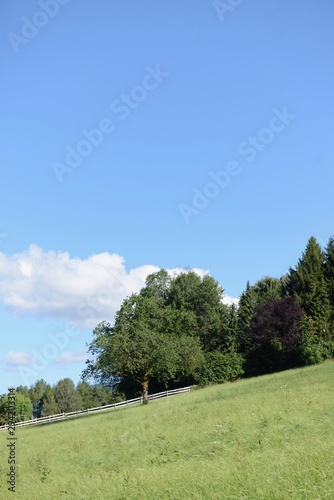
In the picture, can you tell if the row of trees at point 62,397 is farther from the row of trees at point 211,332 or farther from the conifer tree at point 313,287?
the conifer tree at point 313,287

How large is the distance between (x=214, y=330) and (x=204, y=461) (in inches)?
2692

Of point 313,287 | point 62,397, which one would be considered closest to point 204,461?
point 313,287

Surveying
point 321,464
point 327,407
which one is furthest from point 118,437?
point 321,464

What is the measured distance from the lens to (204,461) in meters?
12.2

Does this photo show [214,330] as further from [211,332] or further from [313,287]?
[313,287]

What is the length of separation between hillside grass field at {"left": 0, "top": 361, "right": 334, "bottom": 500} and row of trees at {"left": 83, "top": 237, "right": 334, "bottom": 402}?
22.6 metres

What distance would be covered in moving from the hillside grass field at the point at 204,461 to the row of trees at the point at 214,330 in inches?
889

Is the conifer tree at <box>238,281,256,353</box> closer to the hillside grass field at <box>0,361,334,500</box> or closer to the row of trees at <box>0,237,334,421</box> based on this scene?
the row of trees at <box>0,237,334,421</box>

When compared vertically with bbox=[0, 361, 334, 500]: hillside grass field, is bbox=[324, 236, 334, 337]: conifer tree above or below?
above

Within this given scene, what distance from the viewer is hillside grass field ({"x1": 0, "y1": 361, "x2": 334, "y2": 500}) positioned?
Result: 30.5 ft

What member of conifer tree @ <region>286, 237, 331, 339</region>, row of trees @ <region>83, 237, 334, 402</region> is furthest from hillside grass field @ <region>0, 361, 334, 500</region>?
conifer tree @ <region>286, 237, 331, 339</region>

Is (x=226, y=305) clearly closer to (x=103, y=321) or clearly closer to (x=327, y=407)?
(x=103, y=321)

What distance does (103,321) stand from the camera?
47.8 metres

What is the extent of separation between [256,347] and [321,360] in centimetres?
1049
